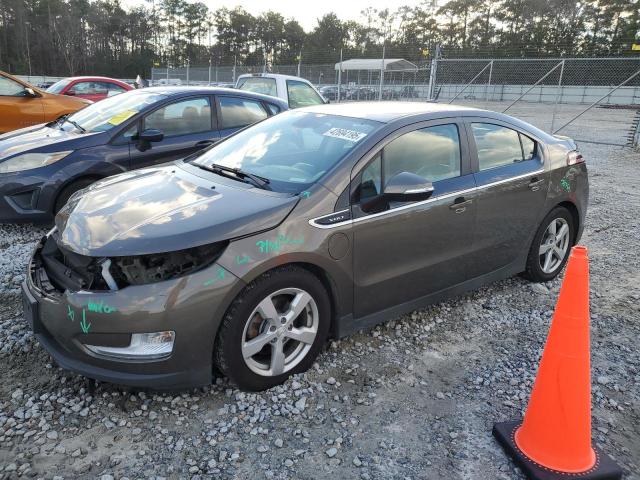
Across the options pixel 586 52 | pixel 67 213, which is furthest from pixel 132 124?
pixel 586 52

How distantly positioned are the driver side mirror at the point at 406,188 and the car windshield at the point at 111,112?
3.68 metres

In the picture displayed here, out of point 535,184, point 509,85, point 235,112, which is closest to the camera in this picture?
point 535,184

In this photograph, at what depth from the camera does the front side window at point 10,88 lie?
8047 millimetres

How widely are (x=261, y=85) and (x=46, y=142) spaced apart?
599 centimetres

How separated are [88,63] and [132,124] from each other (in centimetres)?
7369

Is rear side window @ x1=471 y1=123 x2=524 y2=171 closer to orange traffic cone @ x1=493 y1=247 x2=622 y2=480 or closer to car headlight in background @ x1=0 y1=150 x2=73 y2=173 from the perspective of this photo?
orange traffic cone @ x1=493 y1=247 x2=622 y2=480

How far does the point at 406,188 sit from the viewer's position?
2.93 metres

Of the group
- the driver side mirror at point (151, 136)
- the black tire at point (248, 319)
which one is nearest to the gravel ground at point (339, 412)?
the black tire at point (248, 319)

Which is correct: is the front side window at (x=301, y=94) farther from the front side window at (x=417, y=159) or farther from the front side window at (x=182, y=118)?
the front side window at (x=417, y=159)


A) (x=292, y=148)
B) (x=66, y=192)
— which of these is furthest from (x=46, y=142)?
(x=292, y=148)

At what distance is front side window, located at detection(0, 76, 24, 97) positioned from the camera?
26.4 ft

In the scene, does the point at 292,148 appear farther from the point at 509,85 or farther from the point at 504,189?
the point at 509,85

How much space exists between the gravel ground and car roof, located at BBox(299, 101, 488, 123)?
1474mm

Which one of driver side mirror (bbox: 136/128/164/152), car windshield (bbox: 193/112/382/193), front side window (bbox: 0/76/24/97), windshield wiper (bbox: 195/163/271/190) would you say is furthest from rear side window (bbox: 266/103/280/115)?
front side window (bbox: 0/76/24/97)
